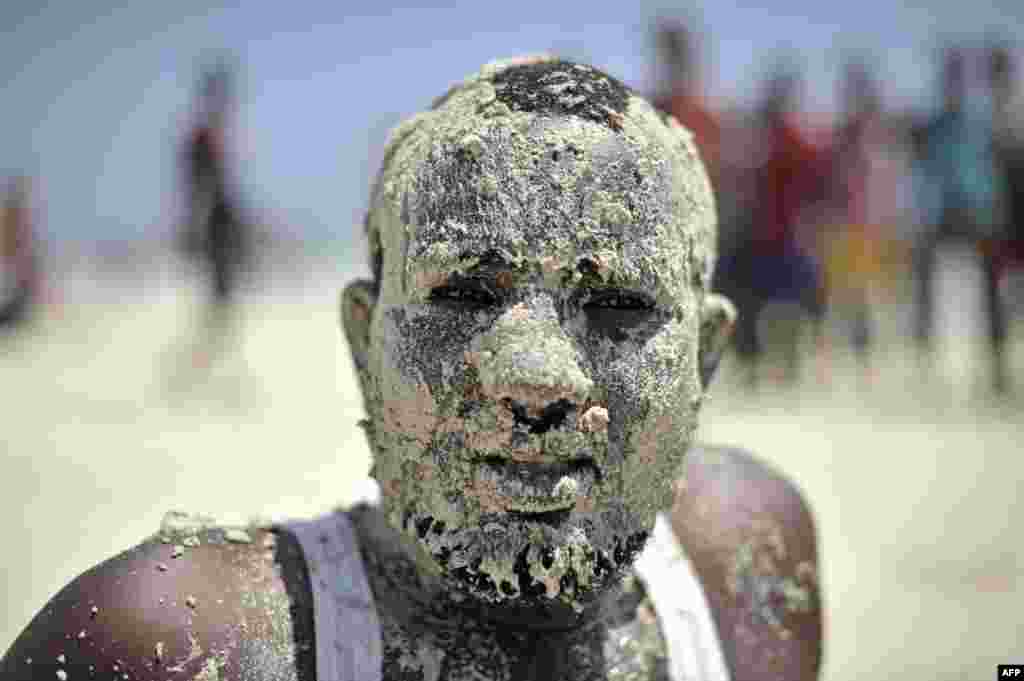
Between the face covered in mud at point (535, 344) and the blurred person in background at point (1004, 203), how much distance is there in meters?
7.41

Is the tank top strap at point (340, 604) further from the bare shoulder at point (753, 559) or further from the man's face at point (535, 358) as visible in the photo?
the bare shoulder at point (753, 559)

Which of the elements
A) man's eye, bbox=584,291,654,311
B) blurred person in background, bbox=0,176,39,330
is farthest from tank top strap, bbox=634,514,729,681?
blurred person in background, bbox=0,176,39,330

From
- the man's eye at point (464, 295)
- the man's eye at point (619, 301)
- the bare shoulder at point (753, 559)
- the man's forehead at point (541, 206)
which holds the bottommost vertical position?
the bare shoulder at point (753, 559)

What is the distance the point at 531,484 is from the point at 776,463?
5242mm

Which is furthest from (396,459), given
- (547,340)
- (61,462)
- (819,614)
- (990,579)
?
(61,462)

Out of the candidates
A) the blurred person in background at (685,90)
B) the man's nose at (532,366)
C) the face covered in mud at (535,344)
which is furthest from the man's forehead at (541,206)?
the blurred person in background at (685,90)

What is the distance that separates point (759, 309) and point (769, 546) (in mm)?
6549

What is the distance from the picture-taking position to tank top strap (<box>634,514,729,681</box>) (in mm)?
2266

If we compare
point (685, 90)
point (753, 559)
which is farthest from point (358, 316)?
point (685, 90)

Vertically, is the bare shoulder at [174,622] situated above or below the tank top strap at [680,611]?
above

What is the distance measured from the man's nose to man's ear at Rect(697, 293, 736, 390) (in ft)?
1.83

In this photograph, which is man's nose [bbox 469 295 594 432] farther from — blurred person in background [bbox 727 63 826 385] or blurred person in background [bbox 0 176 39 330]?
blurred person in background [bbox 0 176 39 330]

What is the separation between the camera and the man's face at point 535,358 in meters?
1.82

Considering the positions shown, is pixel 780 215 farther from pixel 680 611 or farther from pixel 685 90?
pixel 680 611
